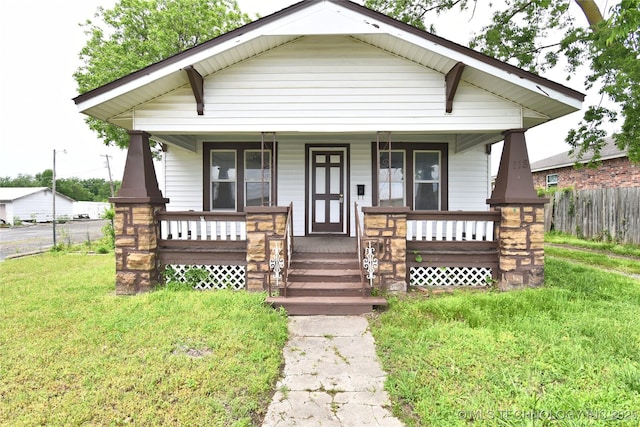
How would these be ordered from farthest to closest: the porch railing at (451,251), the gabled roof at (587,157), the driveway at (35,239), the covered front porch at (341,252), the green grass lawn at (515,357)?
the gabled roof at (587,157), the driveway at (35,239), the porch railing at (451,251), the covered front porch at (341,252), the green grass lawn at (515,357)

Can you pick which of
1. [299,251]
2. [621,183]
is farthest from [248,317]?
[621,183]

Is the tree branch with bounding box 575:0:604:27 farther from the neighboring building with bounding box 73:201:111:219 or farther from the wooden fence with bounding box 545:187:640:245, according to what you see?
the neighboring building with bounding box 73:201:111:219

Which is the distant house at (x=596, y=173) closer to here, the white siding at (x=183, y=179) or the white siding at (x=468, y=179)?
the white siding at (x=468, y=179)

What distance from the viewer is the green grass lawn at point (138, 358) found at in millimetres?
2508

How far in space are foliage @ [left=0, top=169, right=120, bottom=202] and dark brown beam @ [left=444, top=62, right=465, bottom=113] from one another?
66.0 metres

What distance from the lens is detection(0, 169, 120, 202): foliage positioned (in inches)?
2445

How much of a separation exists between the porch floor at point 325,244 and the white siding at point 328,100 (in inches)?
85.0

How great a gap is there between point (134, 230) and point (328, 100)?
3878 mm

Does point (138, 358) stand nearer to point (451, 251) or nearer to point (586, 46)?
point (451, 251)

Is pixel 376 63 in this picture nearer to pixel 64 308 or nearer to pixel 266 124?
pixel 266 124

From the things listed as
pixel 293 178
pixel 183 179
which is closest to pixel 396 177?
pixel 293 178

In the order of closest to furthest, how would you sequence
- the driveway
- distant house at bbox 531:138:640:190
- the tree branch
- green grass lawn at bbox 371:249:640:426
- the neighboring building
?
green grass lawn at bbox 371:249:640:426 < the tree branch < the driveway < distant house at bbox 531:138:640:190 < the neighboring building

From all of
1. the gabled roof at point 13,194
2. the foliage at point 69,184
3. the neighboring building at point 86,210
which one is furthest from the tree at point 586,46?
the foliage at point 69,184

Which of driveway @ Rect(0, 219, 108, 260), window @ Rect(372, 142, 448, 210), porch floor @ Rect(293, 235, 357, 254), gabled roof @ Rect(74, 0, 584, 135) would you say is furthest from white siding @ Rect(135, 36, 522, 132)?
driveway @ Rect(0, 219, 108, 260)
